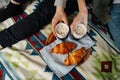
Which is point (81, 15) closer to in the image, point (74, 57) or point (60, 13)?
point (60, 13)

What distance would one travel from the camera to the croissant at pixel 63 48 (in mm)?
1217

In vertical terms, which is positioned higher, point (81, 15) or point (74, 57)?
point (81, 15)

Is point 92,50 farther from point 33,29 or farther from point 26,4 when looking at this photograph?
point 26,4

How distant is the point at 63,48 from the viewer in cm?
122

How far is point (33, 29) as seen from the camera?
4.23ft

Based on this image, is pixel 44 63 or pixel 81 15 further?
pixel 81 15

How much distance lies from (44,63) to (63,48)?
12 cm

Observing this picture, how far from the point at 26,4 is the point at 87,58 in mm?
531

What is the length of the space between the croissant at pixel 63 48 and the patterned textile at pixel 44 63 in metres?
0.08

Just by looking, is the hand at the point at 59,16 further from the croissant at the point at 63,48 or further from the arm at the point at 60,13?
the croissant at the point at 63,48

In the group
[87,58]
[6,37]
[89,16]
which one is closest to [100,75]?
[87,58]

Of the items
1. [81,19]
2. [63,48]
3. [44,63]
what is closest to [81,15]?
[81,19]

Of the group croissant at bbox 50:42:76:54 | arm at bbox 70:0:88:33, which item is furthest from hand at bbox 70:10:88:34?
croissant at bbox 50:42:76:54

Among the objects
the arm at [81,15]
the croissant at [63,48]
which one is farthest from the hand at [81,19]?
the croissant at [63,48]
